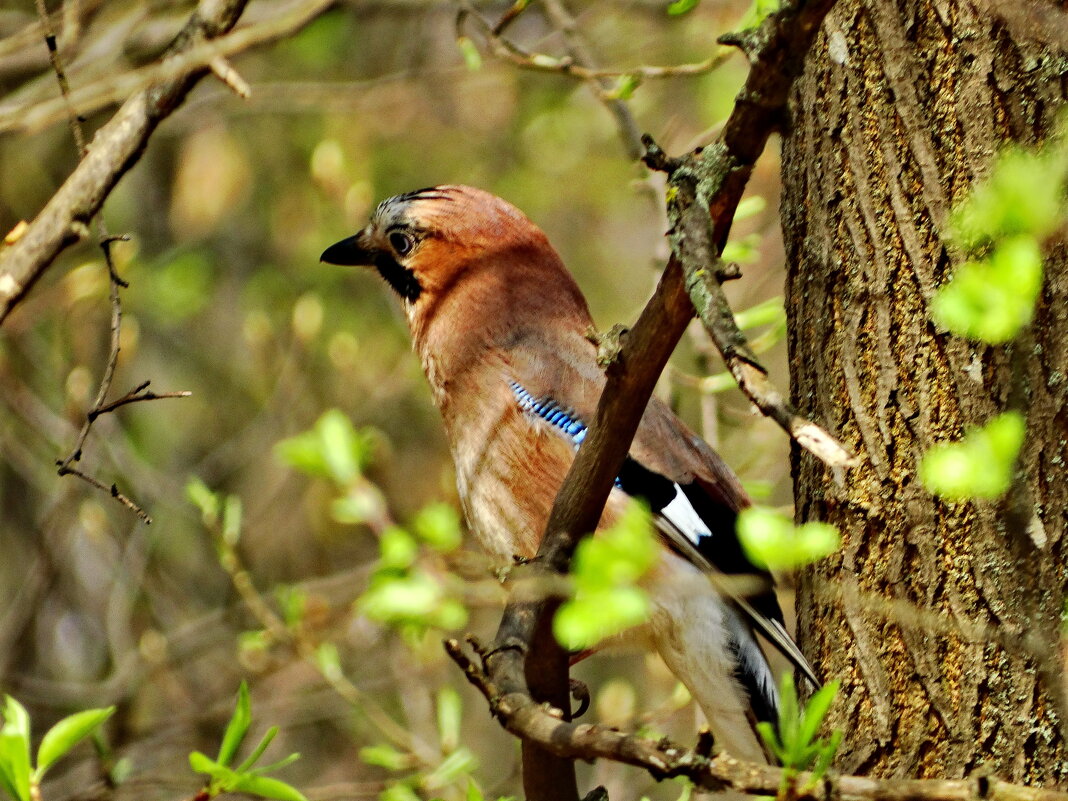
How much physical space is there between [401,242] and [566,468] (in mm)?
1322

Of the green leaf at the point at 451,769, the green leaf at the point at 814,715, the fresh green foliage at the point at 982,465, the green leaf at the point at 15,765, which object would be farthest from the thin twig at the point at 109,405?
the fresh green foliage at the point at 982,465

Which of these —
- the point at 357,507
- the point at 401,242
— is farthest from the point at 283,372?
the point at 357,507

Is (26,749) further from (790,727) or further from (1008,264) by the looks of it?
(1008,264)

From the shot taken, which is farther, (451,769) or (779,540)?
(451,769)

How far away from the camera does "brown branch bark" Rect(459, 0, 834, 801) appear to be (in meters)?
1.78

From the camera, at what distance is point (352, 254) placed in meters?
4.73

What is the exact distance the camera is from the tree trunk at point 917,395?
234cm

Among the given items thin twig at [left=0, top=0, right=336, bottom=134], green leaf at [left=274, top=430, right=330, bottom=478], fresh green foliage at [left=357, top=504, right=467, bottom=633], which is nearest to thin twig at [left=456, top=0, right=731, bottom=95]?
thin twig at [left=0, top=0, right=336, bottom=134]

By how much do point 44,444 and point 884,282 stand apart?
16.3 feet

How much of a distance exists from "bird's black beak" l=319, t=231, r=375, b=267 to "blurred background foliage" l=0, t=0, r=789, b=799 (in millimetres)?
199

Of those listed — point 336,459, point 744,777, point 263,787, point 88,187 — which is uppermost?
point 88,187

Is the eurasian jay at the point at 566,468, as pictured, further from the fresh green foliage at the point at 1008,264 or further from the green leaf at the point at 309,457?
the fresh green foliage at the point at 1008,264

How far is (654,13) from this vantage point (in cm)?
663

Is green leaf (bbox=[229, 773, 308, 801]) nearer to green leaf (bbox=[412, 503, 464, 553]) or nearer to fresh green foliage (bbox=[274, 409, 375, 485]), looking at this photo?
green leaf (bbox=[412, 503, 464, 553])
